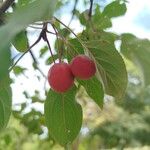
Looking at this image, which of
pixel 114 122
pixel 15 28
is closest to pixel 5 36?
pixel 15 28

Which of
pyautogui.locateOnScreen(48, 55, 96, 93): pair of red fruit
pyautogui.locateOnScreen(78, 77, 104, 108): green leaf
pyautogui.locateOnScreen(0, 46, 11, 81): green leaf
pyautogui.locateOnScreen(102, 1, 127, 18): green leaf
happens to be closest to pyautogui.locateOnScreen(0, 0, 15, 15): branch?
pyautogui.locateOnScreen(48, 55, 96, 93): pair of red fruit

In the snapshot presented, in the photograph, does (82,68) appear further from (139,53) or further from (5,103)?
(5,103)

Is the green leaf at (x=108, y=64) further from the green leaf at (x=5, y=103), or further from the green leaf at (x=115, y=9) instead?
the green leaf at (x=115, y=9)

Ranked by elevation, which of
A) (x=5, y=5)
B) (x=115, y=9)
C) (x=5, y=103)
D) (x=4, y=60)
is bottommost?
(x=115, y=9)

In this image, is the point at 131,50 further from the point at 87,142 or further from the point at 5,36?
the point at 87,142

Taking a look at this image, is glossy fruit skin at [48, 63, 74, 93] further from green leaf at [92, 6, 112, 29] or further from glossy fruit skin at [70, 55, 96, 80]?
green leaf at [92, 6, 112, 29]

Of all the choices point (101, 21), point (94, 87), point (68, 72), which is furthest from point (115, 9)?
point (68, 72)

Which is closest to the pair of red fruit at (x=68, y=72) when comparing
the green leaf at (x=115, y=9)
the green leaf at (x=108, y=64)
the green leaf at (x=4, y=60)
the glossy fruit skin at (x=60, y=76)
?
the glossy fruit skin at (x=60, y=76)
